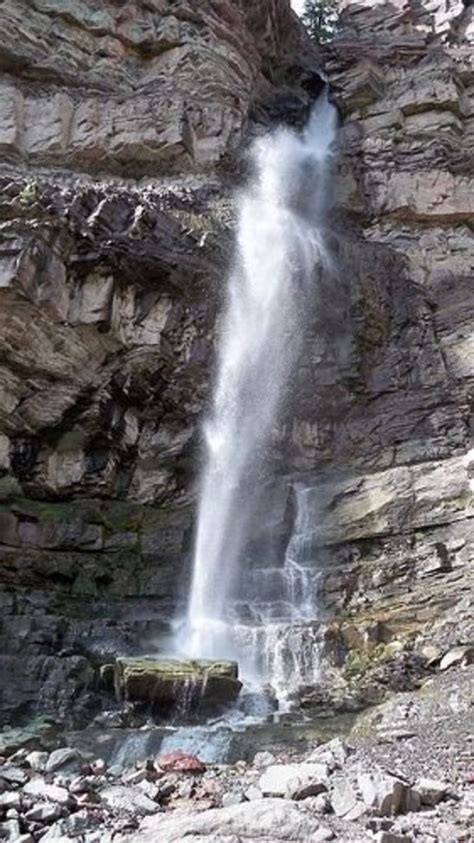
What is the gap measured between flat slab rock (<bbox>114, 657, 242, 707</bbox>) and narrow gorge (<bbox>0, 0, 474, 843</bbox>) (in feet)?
0.13

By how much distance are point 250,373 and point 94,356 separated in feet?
16.0

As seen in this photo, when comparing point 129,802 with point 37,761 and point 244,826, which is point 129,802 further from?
point 37,761

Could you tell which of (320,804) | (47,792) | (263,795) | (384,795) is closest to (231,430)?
(47,792)

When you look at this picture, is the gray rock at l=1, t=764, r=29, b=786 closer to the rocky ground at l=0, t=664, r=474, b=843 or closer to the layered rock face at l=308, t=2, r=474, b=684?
the rocky ground at l=0, t=664, r=474, b=843

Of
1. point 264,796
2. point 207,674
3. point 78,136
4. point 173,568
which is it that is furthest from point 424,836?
point 78,136

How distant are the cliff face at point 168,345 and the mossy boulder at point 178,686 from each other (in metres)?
1.14

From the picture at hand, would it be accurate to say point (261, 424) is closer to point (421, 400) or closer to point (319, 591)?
point (421, 400)

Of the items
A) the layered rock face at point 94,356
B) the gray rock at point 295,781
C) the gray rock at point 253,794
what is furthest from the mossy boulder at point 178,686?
the gray rock at point 253,794

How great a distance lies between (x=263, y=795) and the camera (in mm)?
7316

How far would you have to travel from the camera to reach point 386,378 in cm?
2334

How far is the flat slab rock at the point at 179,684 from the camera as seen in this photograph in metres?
13.5

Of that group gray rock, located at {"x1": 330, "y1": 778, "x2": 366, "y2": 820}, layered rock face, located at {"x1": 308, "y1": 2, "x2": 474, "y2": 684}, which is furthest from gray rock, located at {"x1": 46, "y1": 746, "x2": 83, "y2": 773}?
layered rock face, located at {"x1": 308, "y1": 2, "x2": 474, "y2": 684}

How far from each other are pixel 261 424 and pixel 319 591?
20.4 feet

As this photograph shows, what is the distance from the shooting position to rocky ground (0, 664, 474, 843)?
625cm
